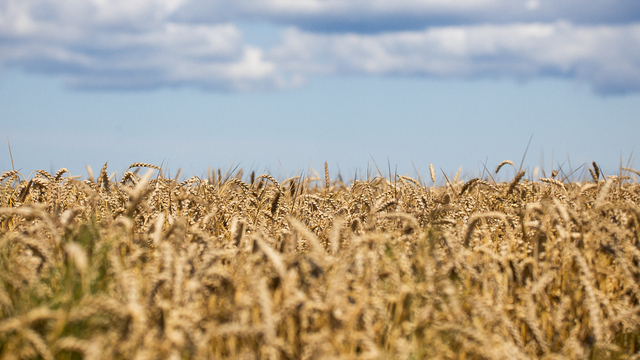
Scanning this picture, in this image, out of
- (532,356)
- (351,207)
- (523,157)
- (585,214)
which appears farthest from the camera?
(523,157)

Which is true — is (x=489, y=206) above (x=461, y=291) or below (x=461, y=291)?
above

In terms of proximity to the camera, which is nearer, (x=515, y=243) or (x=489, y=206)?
(x=515, y=243)

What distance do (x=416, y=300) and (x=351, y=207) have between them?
1.84 meters

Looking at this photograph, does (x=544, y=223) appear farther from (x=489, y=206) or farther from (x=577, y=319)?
(x=489, y=206)

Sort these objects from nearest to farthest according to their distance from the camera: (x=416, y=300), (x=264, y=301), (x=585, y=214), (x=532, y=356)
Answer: (x=264, y=301) → (x=416, y=300) → (x=532, y=356) → (x=585, y=214)

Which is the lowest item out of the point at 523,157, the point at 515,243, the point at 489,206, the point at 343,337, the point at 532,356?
the point at 532,356

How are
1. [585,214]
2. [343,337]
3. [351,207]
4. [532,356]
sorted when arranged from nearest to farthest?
1. [343,337]
2. [532,356]
3. [585,214]
4. [351,207]

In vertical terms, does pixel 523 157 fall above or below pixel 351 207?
above

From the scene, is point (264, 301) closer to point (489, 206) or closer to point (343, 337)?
point (343, 337)

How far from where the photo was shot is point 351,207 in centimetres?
378

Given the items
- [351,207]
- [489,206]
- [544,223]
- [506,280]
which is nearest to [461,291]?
[506,280]

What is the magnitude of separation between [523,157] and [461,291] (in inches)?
101

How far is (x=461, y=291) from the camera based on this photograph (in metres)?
2.32

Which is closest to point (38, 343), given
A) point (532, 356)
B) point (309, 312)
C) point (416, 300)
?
point (309, 312)
